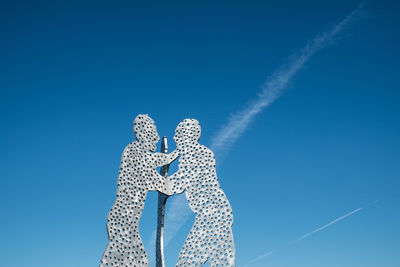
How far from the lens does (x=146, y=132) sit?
947cm

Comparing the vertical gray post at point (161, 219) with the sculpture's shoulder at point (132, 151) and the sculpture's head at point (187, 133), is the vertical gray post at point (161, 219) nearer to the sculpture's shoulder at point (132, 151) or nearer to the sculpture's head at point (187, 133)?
the sculpture's head at point (187, 133)

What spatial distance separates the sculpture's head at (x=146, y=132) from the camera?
937cm

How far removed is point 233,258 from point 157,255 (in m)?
1.50

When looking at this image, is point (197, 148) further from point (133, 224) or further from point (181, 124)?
point (133, 224)

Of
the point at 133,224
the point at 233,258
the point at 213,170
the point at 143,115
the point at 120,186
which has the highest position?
the point at 143,115

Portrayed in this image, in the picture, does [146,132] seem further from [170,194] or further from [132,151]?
[170,194]

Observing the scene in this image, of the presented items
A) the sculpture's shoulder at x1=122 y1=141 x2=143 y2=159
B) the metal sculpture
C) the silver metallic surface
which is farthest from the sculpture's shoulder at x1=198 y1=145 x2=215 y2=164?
the sculpture's shoulder at x1=122 y1=141 x2=143 y2=159

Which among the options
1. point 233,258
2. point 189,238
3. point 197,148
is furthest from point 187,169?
point 233,258

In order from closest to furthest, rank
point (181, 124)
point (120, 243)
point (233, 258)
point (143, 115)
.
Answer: point (120, 243), point (233, 258), point (143, 115), point (181, 124)

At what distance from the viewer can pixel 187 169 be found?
388 inches

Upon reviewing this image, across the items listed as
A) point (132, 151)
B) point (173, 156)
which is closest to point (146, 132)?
point (132, 151)

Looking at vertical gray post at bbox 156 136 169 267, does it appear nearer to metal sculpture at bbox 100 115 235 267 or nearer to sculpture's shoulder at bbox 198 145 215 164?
metal sculpture at bbox 100 115 235 267

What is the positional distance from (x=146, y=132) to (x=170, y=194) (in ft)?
4.34

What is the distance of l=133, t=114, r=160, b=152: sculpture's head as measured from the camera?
30.7 feet
